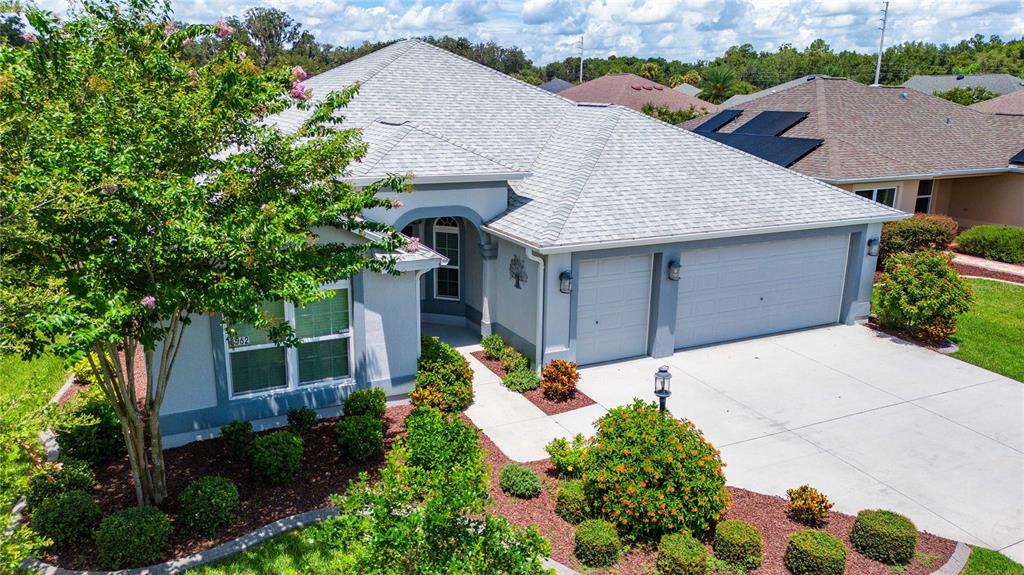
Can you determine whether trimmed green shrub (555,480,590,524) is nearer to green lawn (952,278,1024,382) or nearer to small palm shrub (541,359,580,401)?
small palm shrub (541,359,580,401)

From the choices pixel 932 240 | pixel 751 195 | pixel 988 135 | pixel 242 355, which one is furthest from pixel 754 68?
pixel 242 355

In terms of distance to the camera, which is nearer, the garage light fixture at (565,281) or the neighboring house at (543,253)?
the neighboring house at (543,253)

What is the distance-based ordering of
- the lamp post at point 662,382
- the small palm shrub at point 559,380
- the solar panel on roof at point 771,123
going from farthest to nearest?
the solar panel on roof at point 771,123, the small palm shrub at point 559,380, the lamp post at point 662,382

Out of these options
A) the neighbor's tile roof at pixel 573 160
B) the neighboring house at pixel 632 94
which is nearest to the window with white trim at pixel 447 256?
the neighbor's tile roof at pixel 573 160

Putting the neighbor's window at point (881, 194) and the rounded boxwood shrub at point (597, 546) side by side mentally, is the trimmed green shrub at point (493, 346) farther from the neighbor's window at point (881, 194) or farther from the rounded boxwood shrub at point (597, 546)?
the neighbor's window at point (881, 194)

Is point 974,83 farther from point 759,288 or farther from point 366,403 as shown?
point 366,403

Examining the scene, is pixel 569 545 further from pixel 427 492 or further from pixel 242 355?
pixel 242 355
